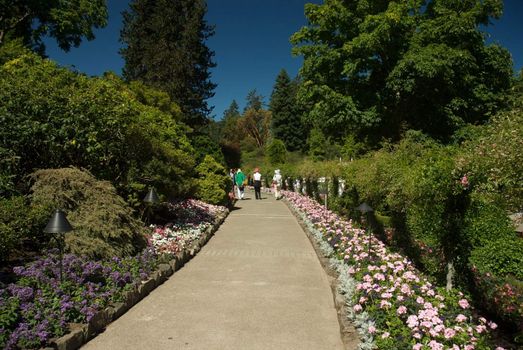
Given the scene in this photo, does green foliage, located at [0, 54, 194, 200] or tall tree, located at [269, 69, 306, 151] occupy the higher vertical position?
tall tree, located at [269, 69, 306, 151]

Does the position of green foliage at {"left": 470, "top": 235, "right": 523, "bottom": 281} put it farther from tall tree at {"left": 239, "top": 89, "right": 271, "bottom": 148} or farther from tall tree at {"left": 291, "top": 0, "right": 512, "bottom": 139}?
tall tree at {"left": 239, "top": 89, "right": 271, "bottom": 148}

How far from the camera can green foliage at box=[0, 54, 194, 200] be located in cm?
791

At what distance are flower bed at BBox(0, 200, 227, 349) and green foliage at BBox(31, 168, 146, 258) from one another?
309mm

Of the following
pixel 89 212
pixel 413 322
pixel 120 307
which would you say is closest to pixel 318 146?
pixel 89 212

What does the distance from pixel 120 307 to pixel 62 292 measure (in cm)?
74

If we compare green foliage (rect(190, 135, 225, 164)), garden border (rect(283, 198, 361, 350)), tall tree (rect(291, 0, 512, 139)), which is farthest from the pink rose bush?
tall tree (rect(291, 0, 512, 139))

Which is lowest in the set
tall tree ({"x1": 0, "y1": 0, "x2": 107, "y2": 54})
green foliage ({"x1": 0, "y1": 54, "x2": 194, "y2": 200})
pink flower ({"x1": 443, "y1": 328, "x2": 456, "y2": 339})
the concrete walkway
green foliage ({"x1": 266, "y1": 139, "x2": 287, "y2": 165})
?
the concrete walkway

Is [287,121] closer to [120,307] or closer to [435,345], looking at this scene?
[120,307]

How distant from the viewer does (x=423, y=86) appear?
19078mm

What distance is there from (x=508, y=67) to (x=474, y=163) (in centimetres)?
2063

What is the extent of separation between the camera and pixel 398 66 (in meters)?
18.2

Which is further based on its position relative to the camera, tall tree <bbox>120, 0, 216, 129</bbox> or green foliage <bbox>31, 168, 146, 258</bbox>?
tall tree <bbox>120, 0, 216, 129</bbox>

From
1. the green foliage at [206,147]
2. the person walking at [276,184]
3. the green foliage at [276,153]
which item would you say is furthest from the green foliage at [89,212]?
the green foliage at [276,153]

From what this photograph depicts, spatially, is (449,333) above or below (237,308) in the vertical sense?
above
